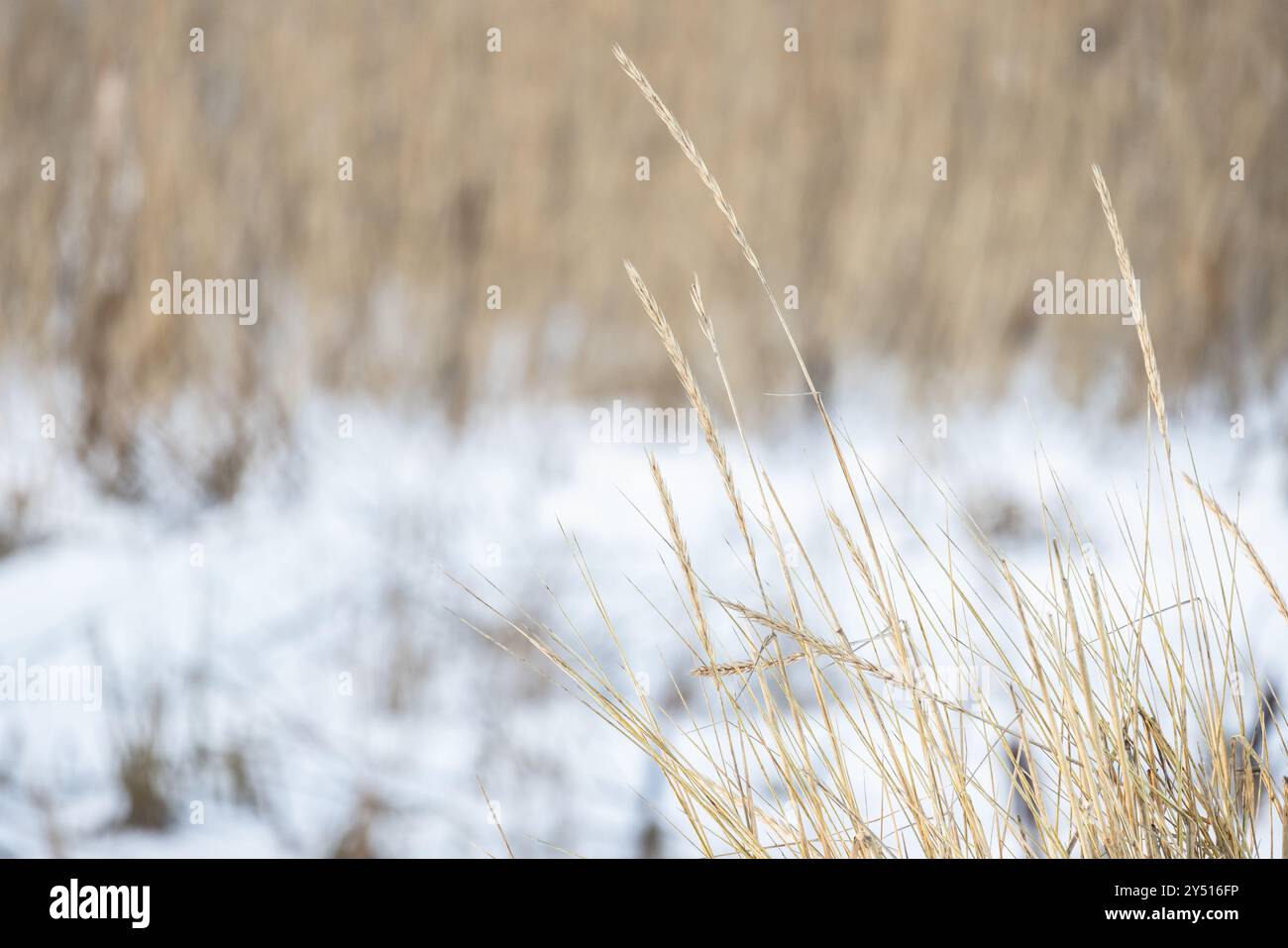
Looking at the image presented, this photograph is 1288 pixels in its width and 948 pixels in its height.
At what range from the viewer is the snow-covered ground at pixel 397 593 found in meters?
1.27

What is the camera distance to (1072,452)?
128cm

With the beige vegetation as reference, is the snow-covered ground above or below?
below

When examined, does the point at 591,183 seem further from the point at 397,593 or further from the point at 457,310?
the point at 397,593

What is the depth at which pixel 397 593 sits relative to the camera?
1.30m

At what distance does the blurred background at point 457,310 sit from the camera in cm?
126

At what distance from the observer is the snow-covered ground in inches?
49.8

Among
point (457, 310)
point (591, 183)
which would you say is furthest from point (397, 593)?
point (591, 183)

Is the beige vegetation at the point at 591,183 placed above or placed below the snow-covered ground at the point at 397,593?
above

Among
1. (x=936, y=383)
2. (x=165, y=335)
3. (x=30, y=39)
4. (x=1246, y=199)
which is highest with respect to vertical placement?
(x=30, y=39)

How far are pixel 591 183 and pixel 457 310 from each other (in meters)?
0.27
